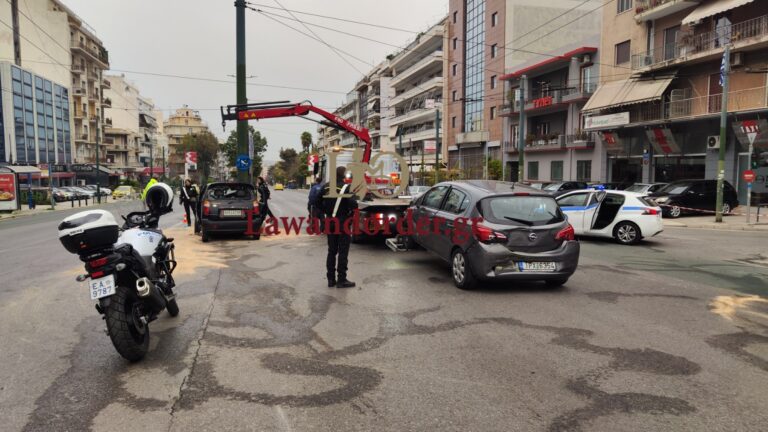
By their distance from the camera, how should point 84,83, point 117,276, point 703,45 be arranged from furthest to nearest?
point 84,83
point 703,45
point 117,276

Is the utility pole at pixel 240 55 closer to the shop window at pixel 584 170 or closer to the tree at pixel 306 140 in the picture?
the shop window at pixel 584 170

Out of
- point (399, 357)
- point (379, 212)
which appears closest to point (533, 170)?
point (379, 212)

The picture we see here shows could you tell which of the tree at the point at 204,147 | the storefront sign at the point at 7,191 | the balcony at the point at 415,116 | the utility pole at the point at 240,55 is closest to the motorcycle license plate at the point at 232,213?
the utility pole at the point at 240,55

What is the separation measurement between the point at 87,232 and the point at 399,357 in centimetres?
281

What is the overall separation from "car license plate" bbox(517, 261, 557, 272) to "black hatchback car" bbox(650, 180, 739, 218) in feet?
55.0

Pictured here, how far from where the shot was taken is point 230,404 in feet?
12.0

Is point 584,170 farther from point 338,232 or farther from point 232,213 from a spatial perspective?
point 338,232

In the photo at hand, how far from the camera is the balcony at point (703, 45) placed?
2331cm

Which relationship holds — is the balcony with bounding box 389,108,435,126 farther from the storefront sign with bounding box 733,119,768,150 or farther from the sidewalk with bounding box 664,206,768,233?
the sidewalk with bounding box 664,206,768,233

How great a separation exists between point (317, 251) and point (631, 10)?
28488 mm

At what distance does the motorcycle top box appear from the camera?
13.6ft

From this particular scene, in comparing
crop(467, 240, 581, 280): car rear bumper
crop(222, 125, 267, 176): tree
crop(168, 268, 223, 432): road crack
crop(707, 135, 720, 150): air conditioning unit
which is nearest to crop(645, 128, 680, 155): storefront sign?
crop(707, 135, 720, 150): air conditioning unit

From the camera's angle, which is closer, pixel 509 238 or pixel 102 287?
pixel 102 287

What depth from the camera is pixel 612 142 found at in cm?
3209
